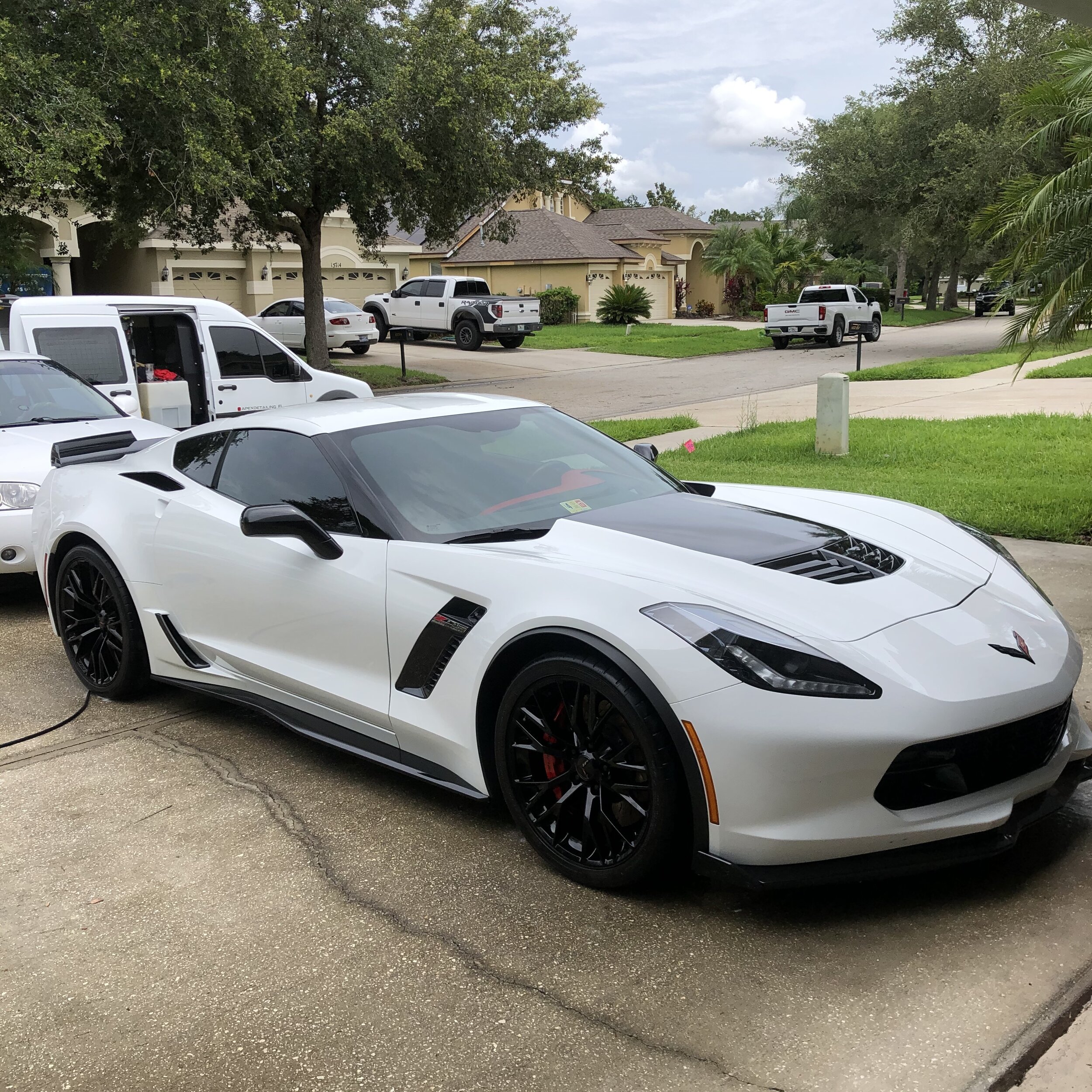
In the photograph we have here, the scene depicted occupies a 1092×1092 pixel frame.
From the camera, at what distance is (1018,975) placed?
2869mm

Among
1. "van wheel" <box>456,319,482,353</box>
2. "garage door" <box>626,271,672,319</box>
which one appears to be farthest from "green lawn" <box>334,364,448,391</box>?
"garage door" <box>626,271,672,319</box>

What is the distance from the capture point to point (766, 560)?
357cm

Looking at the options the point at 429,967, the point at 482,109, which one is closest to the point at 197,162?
the point at 482,109

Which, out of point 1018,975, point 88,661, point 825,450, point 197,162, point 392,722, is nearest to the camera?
point 1018,975

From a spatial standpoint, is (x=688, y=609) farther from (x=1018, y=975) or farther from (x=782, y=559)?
(x=1018, y=975)

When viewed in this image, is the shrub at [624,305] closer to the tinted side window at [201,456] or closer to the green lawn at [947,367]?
the green lawn at [947,367]

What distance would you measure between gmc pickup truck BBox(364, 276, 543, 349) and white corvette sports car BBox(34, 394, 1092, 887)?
96.2ft

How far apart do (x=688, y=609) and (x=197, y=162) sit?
49.5ft

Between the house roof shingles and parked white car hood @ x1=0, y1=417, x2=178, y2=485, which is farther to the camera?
the house roof shingles

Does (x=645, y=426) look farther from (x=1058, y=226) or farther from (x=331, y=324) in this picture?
(x=331, y=324)

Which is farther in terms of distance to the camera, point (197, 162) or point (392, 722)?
point (197, 162)

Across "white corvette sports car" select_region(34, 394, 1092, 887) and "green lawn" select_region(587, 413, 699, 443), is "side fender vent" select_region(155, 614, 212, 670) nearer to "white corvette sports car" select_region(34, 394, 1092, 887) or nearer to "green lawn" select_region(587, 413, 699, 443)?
"white corvette sports car" select_region(34, 394, 1092, 887)

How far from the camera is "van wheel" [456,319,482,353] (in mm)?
34062

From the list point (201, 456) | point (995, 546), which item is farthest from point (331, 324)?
point (995, 546)
